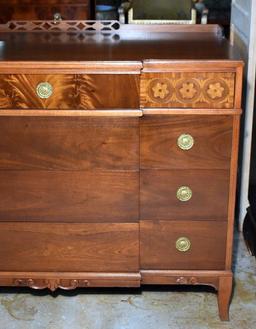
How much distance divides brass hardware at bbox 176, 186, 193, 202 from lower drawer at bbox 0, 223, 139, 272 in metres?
0.17

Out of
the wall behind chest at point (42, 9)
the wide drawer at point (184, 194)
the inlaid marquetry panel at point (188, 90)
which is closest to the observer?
the inlaid marquetry panel at point (188, 90)

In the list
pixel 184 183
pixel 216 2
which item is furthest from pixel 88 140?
pixel 216 2

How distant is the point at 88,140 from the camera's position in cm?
179

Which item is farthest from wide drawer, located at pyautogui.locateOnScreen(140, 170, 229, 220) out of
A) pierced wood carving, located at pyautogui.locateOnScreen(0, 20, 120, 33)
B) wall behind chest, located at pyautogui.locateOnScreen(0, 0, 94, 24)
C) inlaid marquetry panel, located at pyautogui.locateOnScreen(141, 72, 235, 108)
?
wall behind chest, located at pyautogui.locateOnScreen(0, 0, 94, 24)

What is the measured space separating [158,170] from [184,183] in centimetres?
9

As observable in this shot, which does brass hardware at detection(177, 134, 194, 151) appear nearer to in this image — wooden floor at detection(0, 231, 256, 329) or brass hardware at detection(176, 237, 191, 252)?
brass hardware at detection(176, 237, 191, 252)

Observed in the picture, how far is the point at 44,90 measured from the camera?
1743mm

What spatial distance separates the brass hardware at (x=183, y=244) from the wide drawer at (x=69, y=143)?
11.1 inches

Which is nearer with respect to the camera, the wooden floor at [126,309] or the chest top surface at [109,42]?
the chest top surface at [109,42]

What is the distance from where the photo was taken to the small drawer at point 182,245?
1.88 m

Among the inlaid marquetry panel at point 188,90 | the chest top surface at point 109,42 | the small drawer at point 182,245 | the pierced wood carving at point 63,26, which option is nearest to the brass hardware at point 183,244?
the small drawer at point 182,245

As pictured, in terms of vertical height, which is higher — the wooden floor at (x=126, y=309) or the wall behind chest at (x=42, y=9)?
the wall behind chest at (x=42, y=9)

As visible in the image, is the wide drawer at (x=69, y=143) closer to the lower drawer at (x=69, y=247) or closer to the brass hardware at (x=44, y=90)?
the brass hardware at (x=44, y=90)

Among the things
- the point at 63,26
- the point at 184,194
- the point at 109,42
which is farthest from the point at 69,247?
the point at 63,26
